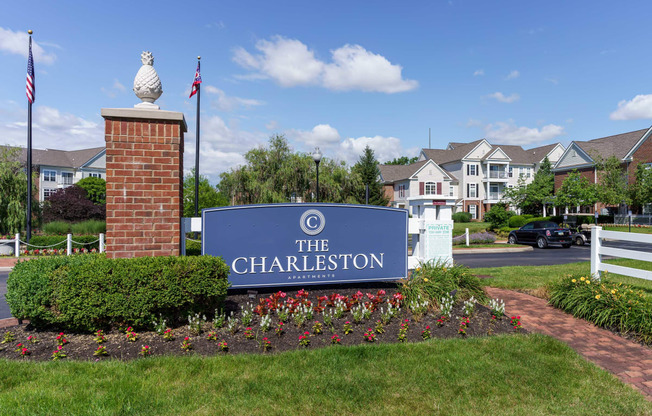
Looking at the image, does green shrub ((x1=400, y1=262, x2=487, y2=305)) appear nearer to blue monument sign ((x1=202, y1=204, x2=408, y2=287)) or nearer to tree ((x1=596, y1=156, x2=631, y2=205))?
blue monument sign ((x1=202, y1=204, x2=408, y2=287))

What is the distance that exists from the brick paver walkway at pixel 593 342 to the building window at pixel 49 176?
64038 mm

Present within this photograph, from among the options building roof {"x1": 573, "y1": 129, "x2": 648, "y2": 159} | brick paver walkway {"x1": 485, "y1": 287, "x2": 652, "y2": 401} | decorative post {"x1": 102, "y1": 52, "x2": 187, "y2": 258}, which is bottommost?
brick paver walkway {"x1": 485, "y1": 287, "x2": 652, "y2": 401}

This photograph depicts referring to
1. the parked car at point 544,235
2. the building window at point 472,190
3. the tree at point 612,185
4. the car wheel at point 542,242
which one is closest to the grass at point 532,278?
the parked car at point 544,235

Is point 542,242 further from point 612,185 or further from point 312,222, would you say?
point 312,222

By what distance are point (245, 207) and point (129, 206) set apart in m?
1.59

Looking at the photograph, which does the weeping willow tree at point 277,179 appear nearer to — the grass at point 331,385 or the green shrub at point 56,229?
the green shrub at point 56,229

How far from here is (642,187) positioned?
1350 inches

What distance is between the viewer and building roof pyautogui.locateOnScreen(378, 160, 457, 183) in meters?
54.8

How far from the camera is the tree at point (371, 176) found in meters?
49.3

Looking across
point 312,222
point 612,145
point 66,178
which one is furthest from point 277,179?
point 66,178

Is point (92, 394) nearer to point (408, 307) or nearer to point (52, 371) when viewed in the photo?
point (52, 371)

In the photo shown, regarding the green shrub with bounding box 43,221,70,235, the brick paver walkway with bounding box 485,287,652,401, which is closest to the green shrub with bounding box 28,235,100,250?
the green shrub with bounding box 43,221,70,235

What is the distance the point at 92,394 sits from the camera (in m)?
3.41

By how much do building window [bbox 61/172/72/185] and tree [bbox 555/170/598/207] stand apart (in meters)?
61.4
